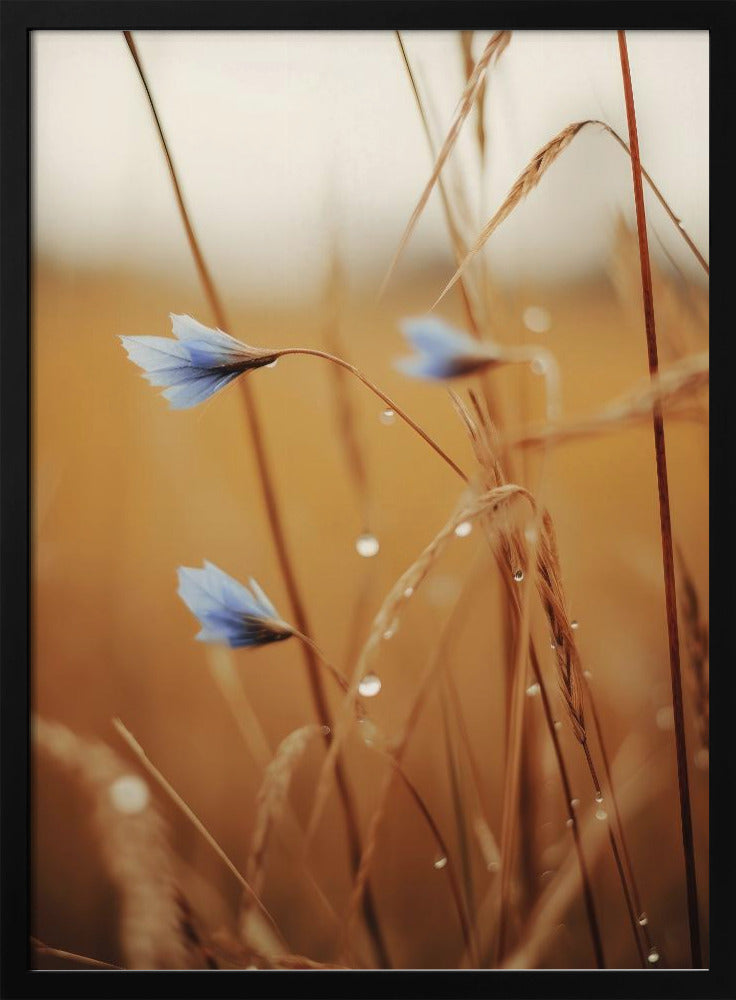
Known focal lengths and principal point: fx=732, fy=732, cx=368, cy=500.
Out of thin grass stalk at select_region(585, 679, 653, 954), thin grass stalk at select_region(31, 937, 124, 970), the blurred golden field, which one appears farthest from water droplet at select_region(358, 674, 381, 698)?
thin grass stalk at select_region(31, 937, 124, 970)

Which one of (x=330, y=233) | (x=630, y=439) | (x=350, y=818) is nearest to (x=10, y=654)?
(x=350, y=818)

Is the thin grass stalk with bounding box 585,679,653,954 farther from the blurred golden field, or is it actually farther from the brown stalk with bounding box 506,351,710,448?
the brown stalk with bounding box 506,351,710,448

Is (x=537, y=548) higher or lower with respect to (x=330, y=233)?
lower

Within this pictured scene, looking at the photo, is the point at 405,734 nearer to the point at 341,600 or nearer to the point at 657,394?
the point at 341,600

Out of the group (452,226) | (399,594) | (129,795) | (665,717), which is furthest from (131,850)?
(452,226)

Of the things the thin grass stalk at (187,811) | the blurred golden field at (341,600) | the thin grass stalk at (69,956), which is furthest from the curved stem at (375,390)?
the thin grass stalk at (69,956)
